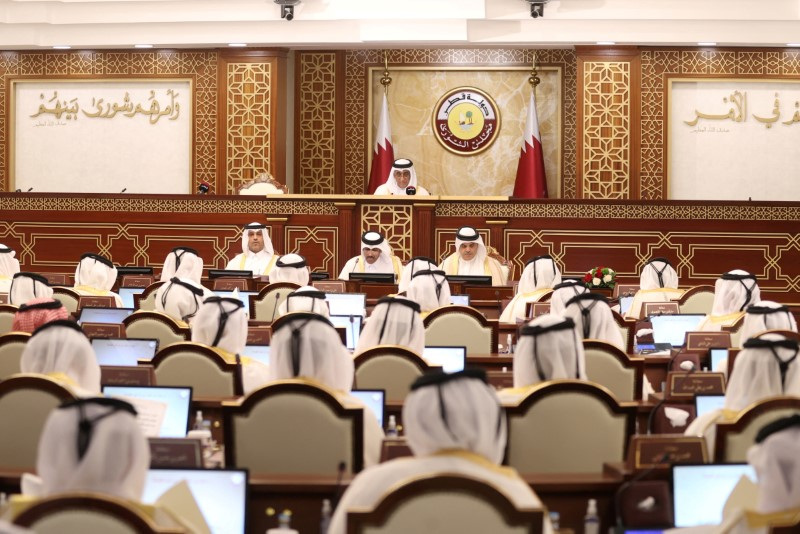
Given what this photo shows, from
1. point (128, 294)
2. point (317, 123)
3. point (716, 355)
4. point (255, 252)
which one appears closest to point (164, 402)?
point (716, 355)

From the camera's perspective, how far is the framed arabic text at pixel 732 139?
15172mm

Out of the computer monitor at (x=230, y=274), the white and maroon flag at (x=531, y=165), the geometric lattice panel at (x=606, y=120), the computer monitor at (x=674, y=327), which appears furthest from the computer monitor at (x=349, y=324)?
the white and maroon flag at (x=531, y=165)

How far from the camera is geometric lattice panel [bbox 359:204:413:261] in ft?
43.5

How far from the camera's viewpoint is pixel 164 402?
453cm

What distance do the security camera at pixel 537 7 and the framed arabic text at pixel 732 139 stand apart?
2144 millimetres

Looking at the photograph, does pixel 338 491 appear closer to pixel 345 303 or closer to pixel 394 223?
pixel 345 303

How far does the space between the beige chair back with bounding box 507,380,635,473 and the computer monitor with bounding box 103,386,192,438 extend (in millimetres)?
1294

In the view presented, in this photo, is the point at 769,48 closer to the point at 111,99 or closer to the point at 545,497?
the point at 111,99

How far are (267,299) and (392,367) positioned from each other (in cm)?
389

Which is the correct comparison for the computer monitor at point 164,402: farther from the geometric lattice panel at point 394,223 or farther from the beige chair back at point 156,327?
the geometric lattice panel at point 394,223

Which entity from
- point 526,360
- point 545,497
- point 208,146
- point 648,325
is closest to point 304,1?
point 208,146

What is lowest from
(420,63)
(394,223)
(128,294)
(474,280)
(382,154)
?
(128,294)

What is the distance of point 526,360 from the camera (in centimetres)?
449

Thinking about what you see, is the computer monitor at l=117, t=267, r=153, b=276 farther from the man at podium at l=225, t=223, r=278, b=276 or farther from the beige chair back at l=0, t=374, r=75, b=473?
the beige chair back at l=0, t=374, r=75, b=473
